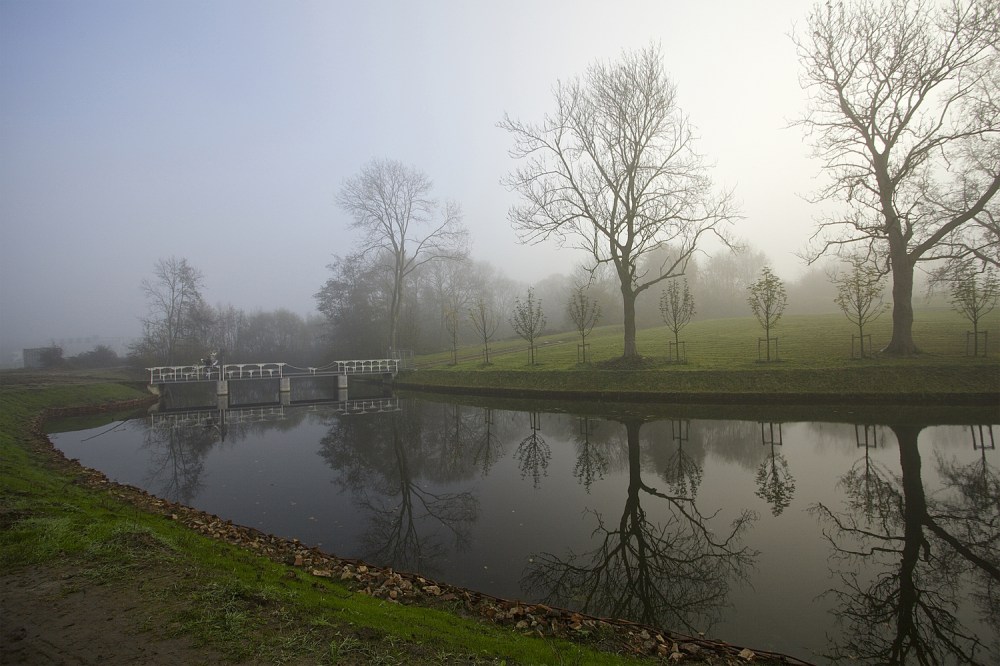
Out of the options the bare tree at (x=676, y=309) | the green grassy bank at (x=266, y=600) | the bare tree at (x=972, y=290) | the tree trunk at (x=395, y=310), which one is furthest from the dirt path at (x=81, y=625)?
the tree trunk at (x=395, y=310)

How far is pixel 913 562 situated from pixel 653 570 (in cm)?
325

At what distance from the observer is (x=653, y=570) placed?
6379 millimetres

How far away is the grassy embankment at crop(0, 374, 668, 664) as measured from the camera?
382cm

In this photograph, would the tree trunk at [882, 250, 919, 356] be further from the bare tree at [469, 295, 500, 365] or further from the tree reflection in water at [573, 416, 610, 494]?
the bare tree at [469, 295, 500, 365]

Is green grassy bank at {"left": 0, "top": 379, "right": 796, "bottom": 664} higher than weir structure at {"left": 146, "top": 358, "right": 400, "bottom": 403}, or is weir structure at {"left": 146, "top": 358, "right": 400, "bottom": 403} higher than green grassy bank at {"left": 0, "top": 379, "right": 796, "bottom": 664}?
weir structure at {"left": 146, "top": 358, "right": 400, "bottom": 403}

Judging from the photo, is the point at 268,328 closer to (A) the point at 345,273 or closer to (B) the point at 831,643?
(A) the point at 345,273

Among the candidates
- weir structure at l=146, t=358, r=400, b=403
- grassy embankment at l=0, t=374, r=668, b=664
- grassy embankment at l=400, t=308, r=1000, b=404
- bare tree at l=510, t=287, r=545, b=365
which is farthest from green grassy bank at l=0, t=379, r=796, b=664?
weir structure at l=146, t=358, r=400, b=403

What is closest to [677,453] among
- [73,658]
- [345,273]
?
[73,658]

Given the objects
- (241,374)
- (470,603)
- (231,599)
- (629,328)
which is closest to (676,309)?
(629,328)

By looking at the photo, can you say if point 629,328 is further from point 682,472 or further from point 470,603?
point 470,603

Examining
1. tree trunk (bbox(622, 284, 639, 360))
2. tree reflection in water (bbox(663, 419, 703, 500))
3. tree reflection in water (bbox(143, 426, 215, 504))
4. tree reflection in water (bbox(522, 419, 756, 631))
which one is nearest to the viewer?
tree reflection in water (bbox(522, 419, 756, 631))

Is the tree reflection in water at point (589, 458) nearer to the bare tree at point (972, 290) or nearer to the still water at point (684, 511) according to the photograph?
the still water at point (684, 511)

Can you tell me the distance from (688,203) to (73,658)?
2533 cm

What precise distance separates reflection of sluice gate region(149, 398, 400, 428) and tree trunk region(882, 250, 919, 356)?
2304 cm
